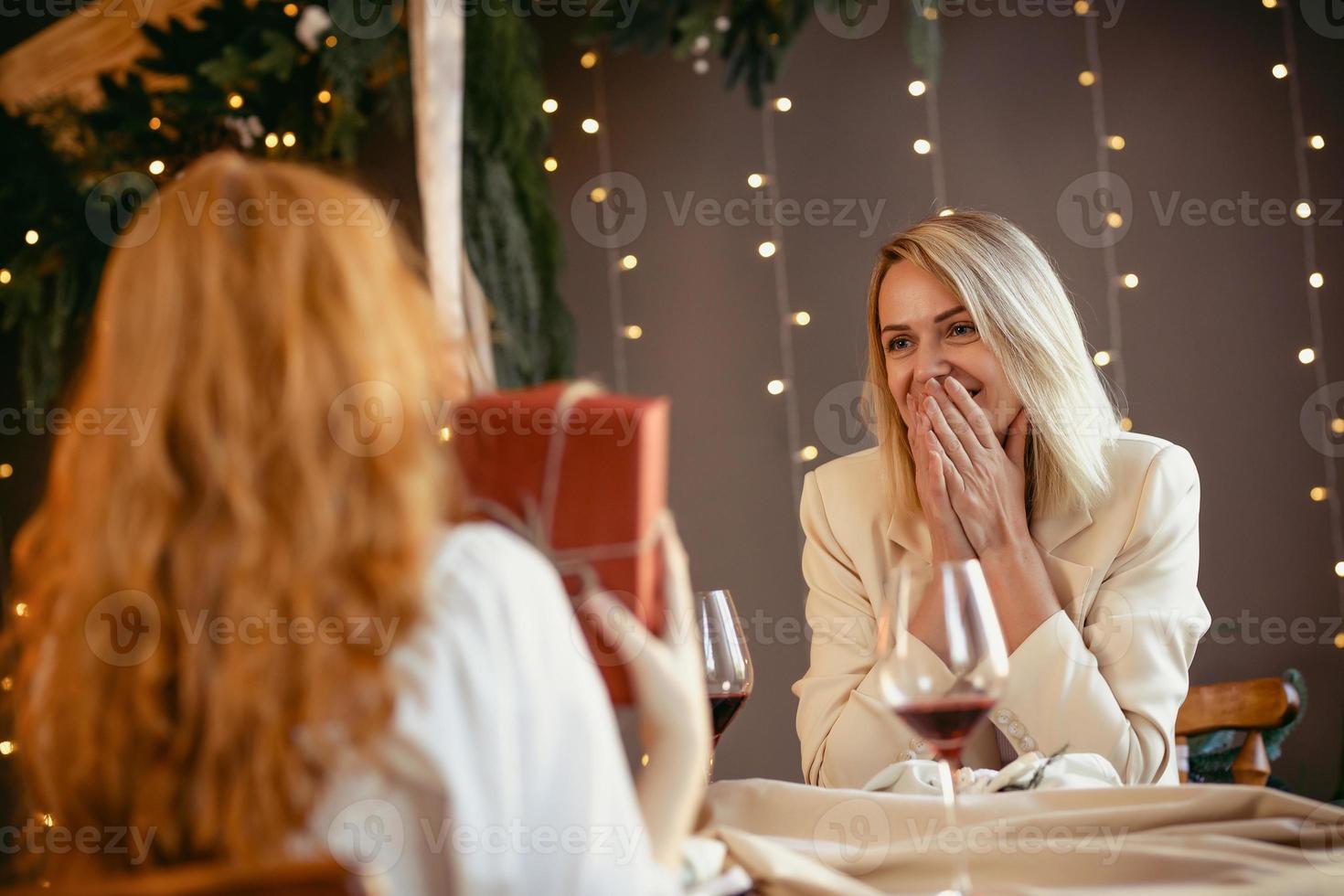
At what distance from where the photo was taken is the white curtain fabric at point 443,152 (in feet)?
9.91

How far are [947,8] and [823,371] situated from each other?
1.00m

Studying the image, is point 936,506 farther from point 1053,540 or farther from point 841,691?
point 841,691

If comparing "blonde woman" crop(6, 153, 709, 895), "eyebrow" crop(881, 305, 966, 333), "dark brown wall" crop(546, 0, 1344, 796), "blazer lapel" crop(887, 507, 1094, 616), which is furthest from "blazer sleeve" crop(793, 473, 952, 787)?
"dark brown wall" crop(546, 0, 1344, 796)

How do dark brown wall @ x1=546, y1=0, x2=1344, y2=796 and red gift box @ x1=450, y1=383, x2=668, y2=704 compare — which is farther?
dark brown wall @ x1=546, y1=0, x2=1344, y2=796

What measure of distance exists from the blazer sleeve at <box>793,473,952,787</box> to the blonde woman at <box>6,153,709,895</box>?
90 centimetres

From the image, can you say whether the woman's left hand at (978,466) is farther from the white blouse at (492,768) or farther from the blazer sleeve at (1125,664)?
the white blouse at (492,768)

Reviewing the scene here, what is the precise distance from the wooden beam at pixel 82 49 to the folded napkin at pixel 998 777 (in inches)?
153

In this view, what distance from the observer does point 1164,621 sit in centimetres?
205

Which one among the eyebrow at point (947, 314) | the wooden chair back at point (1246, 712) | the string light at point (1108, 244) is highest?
the string light at point (1108, 244)

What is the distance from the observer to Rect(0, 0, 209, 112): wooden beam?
460cm

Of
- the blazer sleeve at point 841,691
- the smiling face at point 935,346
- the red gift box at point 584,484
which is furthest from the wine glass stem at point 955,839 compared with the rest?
the smiling face at point 935,346

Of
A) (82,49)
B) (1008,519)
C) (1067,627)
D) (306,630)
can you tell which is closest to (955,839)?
(306,630)

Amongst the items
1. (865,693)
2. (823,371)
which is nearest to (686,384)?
(823,371)

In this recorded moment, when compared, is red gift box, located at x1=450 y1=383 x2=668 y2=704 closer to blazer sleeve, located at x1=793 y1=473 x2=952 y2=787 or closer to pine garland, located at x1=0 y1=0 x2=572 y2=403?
blazer sleeve, located at x1=793 y1=473 x2=952 y2=787
